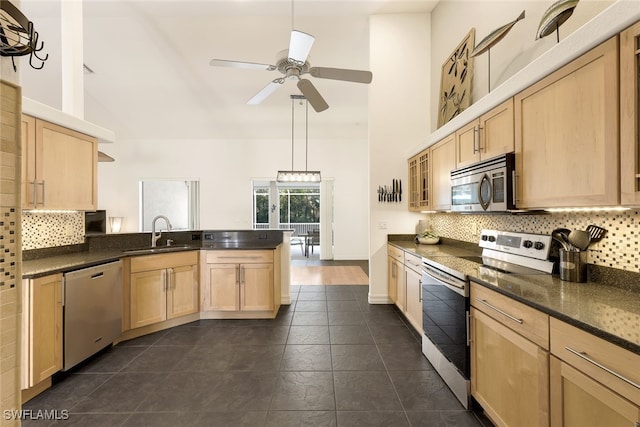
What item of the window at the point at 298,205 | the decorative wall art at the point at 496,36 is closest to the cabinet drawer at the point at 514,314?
the decorative wall art at the point at 496,36

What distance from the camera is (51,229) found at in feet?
8.93

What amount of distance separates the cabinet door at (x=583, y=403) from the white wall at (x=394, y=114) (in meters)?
2.74

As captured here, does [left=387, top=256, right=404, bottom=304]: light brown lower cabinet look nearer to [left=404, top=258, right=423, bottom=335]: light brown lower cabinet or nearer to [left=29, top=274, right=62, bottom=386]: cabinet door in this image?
[left=404, top=258, right=423, bottom=335]: light brown lower cabinet

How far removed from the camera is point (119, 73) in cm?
486

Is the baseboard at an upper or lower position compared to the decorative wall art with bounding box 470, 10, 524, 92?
lower

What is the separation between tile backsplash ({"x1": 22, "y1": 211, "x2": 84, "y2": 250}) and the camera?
2510 mm

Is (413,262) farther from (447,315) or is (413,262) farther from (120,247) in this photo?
(120,247)

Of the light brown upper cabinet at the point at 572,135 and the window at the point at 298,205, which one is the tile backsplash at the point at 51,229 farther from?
the window at the point at 298,205

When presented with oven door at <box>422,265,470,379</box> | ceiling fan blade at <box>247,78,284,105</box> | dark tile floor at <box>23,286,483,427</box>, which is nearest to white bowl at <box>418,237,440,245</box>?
dark tile floor at <box>23,286,483,427</box>

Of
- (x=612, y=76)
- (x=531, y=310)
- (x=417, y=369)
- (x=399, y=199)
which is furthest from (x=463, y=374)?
(x=399, y=199)

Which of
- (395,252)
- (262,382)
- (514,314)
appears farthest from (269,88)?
(514,314)

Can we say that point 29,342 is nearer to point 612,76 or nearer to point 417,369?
point 417,369

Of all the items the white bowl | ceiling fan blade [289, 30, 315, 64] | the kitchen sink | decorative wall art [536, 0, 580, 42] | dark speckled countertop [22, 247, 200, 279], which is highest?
ceiling fan blade [289, 30, 315, 64]

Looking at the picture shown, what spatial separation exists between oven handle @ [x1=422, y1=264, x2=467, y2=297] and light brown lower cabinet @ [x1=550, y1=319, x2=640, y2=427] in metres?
0.67
